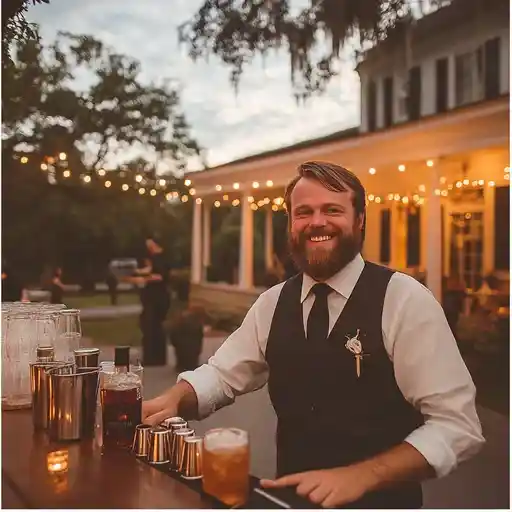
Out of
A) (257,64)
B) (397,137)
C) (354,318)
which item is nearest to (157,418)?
(354,318)

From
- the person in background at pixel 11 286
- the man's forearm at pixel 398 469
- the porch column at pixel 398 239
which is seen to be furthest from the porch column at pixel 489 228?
the person in background at pixel 11 286

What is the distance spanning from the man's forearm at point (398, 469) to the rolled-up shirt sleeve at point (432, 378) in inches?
0.6

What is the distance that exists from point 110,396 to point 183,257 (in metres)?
0.71

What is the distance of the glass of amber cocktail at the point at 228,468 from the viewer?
3.79ft

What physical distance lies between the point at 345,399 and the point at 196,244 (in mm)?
844

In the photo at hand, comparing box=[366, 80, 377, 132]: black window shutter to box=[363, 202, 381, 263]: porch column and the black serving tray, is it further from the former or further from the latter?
the black serving tray

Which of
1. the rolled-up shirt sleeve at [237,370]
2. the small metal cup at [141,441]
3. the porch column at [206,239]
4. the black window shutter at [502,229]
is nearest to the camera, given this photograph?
the small metal cup at [141,441]

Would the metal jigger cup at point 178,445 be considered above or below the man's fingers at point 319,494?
above

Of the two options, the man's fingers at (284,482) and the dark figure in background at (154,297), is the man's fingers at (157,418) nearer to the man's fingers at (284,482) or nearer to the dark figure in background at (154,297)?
the man's fingers at (284,482)

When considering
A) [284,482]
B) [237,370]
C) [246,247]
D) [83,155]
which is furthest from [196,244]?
[284,482]

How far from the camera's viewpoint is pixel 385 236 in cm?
176

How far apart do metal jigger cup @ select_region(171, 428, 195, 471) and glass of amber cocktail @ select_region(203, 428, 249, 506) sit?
0.14 m

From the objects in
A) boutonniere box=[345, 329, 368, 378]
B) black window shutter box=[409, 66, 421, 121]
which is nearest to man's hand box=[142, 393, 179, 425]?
boutonniere box=[345, 329, 368, 378]

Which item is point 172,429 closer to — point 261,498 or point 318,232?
point 261,498
